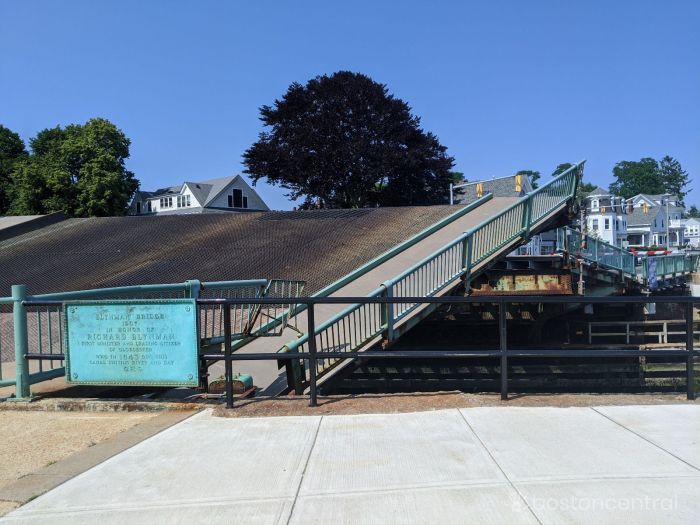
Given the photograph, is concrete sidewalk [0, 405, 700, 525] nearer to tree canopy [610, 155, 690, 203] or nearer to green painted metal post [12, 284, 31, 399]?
green painted metal post [12, 284, 31, 399]

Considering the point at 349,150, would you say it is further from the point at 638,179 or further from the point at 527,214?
the point at 638,179

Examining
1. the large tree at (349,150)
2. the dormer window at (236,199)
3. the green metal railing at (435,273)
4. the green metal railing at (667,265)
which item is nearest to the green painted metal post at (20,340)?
the green metal railing at (435,273)

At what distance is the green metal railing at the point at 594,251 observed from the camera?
1816cm

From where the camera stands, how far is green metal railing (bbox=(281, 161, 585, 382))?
9414 mm

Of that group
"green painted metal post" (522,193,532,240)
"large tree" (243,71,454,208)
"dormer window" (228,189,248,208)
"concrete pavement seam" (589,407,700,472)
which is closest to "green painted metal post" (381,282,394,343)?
"concrete pavement seam" (589,407,700,472)

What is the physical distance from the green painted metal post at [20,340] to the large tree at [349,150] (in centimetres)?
3736

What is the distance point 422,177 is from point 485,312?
2880 centimetres

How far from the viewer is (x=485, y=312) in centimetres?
1720

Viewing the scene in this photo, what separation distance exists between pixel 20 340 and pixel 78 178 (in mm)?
48905

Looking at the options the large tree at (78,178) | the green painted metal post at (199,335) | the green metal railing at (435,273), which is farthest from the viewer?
the large tree at (78,178)

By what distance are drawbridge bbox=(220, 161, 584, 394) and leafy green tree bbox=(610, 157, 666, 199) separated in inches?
6341

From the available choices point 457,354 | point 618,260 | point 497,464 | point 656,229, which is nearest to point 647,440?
point 497,464

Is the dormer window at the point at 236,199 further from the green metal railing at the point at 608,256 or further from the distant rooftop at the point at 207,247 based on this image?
the green metal railing at the point at 608,256

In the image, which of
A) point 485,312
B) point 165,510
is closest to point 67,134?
point 485,312
